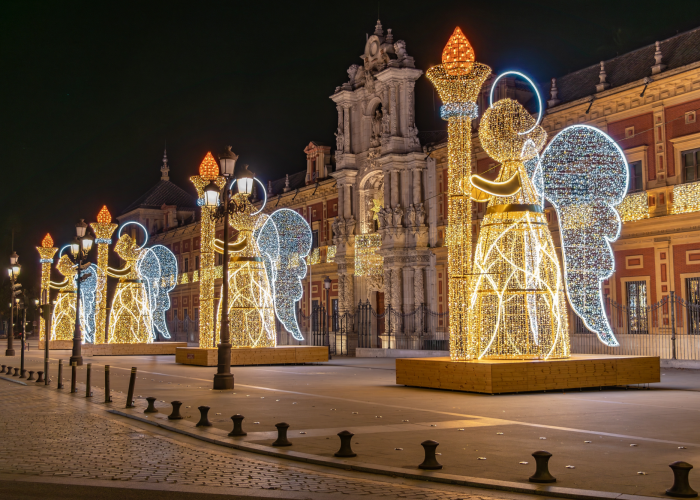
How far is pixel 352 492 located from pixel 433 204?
2693cm

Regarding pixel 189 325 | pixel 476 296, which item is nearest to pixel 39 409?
pixel 476 296

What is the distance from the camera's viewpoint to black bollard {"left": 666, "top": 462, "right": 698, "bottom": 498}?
20.2 ft

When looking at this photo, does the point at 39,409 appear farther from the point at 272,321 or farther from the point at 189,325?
the point at 189,325

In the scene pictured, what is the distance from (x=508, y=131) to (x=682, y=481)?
1076 cm

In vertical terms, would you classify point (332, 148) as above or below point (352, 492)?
above

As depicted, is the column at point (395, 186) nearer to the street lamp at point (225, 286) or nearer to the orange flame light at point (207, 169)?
the orange flame light at point (207, 169)

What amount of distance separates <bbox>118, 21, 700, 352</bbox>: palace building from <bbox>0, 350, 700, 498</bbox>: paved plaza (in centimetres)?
804

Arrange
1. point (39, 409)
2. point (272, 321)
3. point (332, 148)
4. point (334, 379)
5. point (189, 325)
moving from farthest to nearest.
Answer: point (189, 325)
point (332, 148)
point (272, 321)
point (334, 379)
point (39, 409)

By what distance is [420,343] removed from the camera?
1253 inches

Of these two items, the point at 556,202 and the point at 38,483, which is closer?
the point at 38,483

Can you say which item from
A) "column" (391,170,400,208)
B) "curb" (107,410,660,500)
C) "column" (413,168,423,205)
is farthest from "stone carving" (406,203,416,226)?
"curb" (107,410,660,500)

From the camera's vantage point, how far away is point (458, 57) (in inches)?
634

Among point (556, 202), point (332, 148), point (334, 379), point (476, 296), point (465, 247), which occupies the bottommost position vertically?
point (334, 379)

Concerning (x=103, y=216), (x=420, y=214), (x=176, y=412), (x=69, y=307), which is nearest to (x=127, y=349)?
(x=103, y=216)
